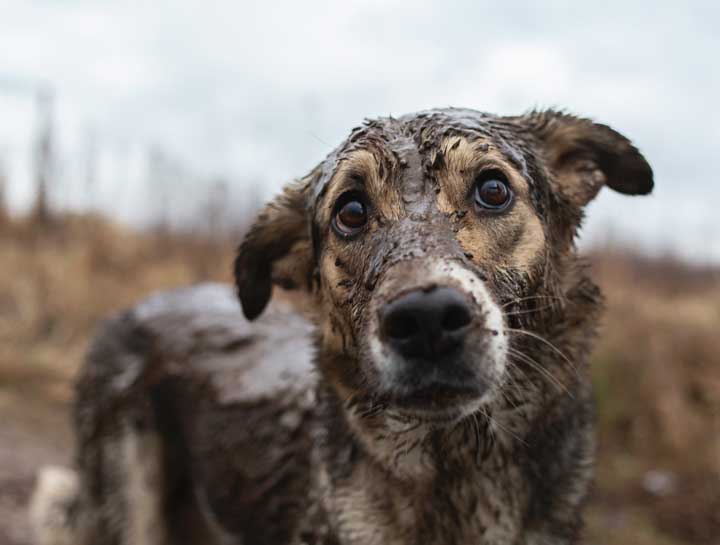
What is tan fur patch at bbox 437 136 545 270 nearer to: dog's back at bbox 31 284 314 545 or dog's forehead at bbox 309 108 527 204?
dog's forehead at bbox 309 108 527 204

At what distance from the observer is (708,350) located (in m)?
8.09

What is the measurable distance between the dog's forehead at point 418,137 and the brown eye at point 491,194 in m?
0.14

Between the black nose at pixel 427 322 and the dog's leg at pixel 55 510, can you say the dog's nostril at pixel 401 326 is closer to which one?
the black nose at pixel 427 322

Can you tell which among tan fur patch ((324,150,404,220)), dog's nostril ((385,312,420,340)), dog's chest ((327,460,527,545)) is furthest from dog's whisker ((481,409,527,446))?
tan fur patch ((324,150,404,220))

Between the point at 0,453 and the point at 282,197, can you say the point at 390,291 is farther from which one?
the point at 0,453

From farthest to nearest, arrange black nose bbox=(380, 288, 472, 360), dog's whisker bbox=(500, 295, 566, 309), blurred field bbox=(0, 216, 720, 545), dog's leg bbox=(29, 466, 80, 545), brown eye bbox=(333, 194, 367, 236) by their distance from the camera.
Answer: blurred field bbox=(0, 216, 720, 545) → dog's leg bbox=(29, 466, 80, 545) → brown eye bbox=(333, 194, 367, 236) → dog's whisker bbox=(500, 295, 566, 309) → black nose bbox=(380, 288, 472, 360)

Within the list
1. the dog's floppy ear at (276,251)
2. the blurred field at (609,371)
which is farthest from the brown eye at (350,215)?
the blurred field at (609,371)

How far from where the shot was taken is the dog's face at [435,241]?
211 centimetres

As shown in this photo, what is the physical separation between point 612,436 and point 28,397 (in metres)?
6.30

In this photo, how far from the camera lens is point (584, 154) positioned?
3074 millimetres

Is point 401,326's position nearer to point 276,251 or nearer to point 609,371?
point 276,251

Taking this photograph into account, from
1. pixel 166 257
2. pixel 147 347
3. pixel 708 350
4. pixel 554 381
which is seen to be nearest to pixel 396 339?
pixel 554 381

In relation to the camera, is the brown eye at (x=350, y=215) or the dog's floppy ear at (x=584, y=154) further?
the dog's floppy ear at (x=584, y=154)

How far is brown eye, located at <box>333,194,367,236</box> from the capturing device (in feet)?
8.39
